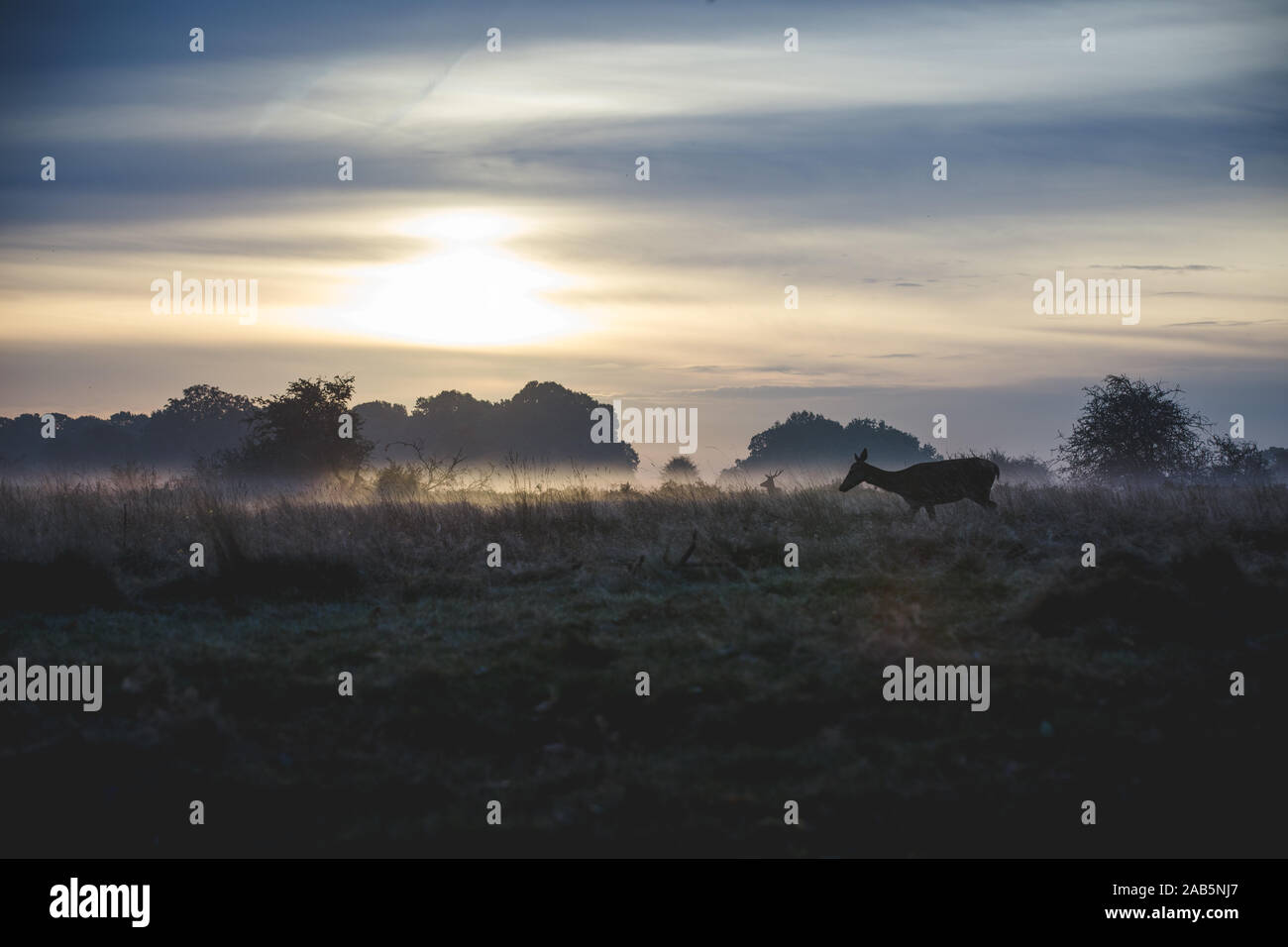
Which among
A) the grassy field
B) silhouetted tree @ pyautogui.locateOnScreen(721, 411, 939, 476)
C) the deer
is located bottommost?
the grassy field

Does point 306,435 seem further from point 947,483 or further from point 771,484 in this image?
point 947,483

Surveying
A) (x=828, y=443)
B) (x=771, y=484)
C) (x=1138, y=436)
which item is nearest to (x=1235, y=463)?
(x=1138, y=436)

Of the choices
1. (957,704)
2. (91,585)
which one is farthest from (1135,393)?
(91,585)

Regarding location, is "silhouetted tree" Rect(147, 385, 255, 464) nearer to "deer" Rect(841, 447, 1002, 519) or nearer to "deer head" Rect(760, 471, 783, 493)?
"deer head" Rect(760, 471, 783, 493)

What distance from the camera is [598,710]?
1035 centimetres

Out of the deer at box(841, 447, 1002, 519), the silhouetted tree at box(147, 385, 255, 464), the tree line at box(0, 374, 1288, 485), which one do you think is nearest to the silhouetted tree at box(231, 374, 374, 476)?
the tree line at box(0, 374, 1288, 485)

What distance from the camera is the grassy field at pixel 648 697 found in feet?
27.5

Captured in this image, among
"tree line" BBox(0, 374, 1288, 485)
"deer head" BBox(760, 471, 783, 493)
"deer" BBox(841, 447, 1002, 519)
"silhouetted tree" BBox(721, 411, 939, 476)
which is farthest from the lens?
"silhouetted tree" BBox(721, 411, 939, 476)

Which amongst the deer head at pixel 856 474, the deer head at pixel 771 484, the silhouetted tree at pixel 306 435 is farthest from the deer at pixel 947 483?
the silhouetted tree at pixel 306 435

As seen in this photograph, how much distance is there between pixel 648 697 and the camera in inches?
417

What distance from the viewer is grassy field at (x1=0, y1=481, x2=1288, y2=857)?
8383mm

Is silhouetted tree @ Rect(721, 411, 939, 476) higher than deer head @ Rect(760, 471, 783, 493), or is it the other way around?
silhouetted tree @ Rect(721, 411, 939, 476)

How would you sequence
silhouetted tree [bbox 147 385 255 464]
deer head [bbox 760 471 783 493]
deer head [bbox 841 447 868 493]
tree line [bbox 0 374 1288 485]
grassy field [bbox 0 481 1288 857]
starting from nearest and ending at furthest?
grassy field [bbox 0 481 1288 857]
deer head [bbox 841 447 868 493]
deer head [bbox 760 471 783 493]
tree line [bbox 0 374 1288 485]
silhouetted tree [bbox 147 385 255 464]

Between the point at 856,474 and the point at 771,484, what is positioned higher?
the point at 856,474
